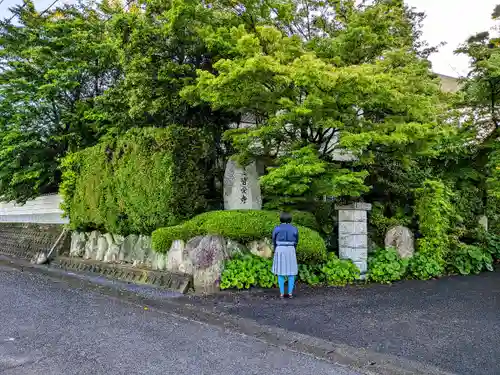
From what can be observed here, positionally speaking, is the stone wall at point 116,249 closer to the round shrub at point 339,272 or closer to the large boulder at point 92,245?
the large boulder at point 92,245

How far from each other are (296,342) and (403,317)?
6.41 ft

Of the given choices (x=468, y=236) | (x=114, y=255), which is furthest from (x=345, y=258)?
(x=114, y=255)

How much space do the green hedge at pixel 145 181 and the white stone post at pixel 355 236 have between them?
10.9ft

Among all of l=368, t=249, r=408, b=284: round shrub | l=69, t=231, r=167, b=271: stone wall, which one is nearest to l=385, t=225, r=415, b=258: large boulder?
l=368, t=249, r=408, b=284: round shrub

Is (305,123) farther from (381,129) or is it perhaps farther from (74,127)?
(74,127)

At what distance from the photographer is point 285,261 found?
7.20 m

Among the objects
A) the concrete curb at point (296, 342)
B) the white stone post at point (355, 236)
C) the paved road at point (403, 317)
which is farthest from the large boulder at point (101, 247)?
the white stone post at point (355, 236)

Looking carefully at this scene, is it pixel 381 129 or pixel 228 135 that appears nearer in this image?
pixel 381 129

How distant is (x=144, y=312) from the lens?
6520mm

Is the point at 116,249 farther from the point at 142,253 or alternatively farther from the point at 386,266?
the point at 386,266

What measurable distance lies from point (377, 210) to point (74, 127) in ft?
34.4

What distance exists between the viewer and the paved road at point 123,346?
4.12 m

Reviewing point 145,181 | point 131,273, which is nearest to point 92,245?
point 131,273

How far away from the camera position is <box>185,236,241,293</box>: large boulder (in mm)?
7723
